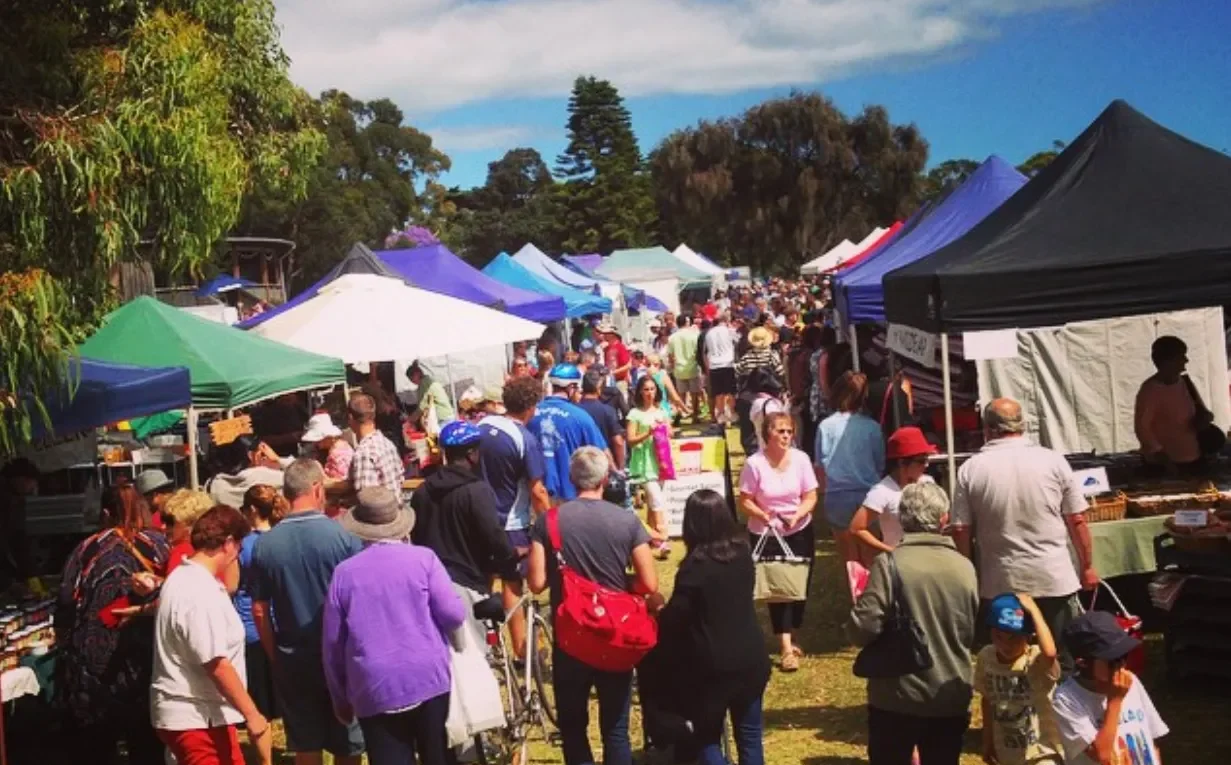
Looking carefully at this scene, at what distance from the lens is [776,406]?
437 inches

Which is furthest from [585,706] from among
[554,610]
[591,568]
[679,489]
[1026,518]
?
[679,489]

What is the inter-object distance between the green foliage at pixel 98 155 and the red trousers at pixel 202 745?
1663 millimetres

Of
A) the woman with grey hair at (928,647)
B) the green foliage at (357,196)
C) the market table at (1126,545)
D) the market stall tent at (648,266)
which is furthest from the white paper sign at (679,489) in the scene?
the green foliage at (357,196)

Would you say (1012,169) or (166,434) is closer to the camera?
(1012,169)

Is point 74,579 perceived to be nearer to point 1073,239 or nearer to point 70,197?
point 70,197

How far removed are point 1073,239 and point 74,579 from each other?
5538 millimetres

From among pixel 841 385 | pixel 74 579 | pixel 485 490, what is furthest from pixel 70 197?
pixel 841 385

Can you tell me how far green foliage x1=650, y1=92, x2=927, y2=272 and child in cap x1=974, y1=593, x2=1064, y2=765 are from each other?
65.9 metres

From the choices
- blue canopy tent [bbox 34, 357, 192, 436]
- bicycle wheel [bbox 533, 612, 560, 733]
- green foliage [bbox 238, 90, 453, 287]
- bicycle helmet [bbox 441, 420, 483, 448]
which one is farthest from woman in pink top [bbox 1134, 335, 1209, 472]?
green foliage [bbox 238, 90, 453, 287]

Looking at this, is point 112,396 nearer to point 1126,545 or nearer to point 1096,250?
point 1096,250

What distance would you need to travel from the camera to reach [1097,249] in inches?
277

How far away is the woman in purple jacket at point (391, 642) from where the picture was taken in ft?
15.5

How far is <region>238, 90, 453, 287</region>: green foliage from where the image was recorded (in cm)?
6109

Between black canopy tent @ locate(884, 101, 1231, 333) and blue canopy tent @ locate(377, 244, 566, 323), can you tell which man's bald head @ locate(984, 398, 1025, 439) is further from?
blue canopy tent @ locate(377, 244, 566, 323)
